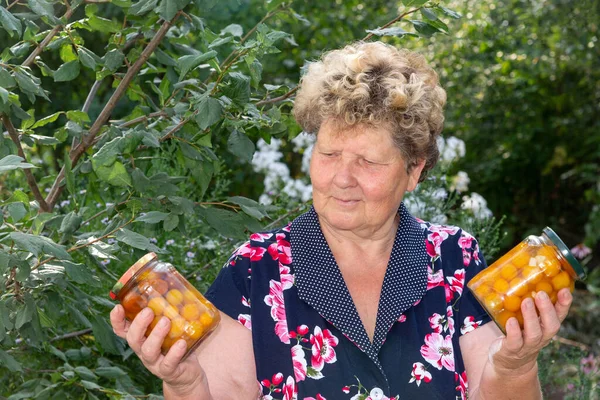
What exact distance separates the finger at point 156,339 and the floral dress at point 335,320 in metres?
0.35

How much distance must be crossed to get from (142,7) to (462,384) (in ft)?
4.16

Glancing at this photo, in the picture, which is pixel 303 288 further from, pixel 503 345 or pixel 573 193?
pixel 573 193

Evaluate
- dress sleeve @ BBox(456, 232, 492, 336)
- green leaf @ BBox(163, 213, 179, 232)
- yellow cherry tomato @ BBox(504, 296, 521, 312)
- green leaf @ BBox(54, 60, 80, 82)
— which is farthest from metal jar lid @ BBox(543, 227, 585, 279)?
green leaf @ BBox(54, 60, 80, 82)

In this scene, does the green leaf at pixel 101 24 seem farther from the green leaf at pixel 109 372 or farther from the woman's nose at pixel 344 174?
the green leaf at pixel 109 372

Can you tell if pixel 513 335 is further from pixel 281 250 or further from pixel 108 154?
pixel 108 154

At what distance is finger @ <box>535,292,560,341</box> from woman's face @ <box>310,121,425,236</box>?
1.62 ft

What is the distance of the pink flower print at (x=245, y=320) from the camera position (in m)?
2.03

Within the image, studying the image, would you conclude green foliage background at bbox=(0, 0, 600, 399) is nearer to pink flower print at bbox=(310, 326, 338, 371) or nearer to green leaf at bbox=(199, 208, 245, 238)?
green leaf at bbox=(199, 208, 245, 238)

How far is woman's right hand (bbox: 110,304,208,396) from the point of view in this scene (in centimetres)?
167

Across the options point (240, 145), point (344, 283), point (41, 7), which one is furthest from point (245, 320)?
point (41, 7)

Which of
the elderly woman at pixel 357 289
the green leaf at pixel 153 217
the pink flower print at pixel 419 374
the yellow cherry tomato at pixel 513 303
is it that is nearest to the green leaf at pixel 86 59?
the green leaf at pixel 153 217

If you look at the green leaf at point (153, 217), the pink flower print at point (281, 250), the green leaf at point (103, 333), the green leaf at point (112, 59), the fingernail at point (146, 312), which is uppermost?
the green leaf at point (112, 59)

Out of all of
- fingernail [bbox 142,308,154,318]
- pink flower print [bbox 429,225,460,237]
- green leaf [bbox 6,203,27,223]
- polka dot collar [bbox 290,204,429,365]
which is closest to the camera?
fingernail [bbox 142,308,154,318]

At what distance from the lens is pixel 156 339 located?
1665mm
